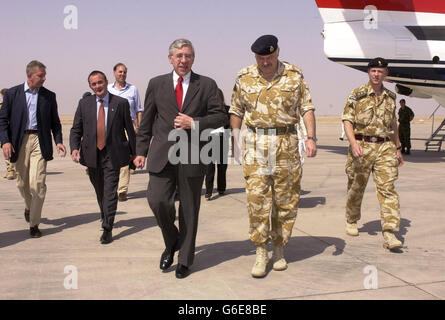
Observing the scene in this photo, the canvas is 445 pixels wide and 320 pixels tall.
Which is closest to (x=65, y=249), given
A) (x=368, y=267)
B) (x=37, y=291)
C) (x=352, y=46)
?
(x=37, y=291)

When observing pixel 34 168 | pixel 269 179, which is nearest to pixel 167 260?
pixel 269 179

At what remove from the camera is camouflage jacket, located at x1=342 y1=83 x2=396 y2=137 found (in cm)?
521

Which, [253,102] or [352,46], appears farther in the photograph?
[352,46]

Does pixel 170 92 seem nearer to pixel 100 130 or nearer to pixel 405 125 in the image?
pixel 100 130

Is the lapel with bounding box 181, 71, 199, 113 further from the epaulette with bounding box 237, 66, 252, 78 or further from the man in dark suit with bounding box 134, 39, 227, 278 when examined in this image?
the epaulette with bounding box 237, 66, 252, 78

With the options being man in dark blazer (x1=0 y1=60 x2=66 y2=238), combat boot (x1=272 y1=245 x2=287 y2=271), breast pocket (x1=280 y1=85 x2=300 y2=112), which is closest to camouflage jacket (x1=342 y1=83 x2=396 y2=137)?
breast pocket (x1=280 y1=85 x2=300 y2=112)

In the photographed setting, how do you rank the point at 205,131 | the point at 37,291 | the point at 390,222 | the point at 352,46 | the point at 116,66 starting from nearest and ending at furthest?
1. the point at 37,291
2. the point at 205,131
3. the point at 390,222
4. the point at 116,66
5. the point at 352,46

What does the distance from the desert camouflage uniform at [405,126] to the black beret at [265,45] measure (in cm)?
1303

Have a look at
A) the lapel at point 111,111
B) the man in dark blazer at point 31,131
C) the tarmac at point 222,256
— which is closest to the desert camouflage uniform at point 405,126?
the tarmac at point 222,256

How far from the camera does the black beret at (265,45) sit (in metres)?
4.02

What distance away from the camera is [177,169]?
4160 mm

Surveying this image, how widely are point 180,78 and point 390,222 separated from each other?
2.64 metres

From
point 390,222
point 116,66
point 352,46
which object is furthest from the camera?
point 352,46

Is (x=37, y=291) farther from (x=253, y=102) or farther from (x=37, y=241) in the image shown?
(x=253, y=102)
